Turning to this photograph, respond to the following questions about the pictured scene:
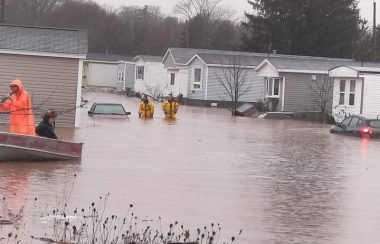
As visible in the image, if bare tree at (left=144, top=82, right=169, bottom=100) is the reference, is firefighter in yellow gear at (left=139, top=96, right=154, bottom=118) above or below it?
below

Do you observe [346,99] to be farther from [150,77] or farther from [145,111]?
[150,77]

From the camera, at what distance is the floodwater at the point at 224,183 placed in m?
13.2

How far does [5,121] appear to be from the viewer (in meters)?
31.7

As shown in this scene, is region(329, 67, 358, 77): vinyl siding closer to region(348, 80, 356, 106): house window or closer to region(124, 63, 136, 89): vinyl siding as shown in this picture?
region(348, 80, 356, 106): house window

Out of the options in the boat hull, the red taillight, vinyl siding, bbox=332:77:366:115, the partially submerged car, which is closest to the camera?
the boat hull

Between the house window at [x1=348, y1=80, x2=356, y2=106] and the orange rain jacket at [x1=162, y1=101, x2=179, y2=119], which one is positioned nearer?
the orange rain jacket at [x1=162, y1=101, x2=179, y2=119]

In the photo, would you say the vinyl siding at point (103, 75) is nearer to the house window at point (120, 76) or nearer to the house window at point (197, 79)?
the house window at point (120, 76)

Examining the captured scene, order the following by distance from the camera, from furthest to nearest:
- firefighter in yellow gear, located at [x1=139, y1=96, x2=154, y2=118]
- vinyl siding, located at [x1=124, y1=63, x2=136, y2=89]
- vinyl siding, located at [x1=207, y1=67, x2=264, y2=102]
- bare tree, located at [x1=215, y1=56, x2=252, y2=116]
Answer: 1. vinyl siding, located at [x1=124, y1=63, x2=136, y2=89]
2. vinyl siding, located at [x1=207, y1=67, x2=264, y2=102]
3. bare tree, located at [x1=215, y1=56, x2=252, y2=116]
4. firefighter in yellow gear, located at [x1=139, y1=96, x2=154, y2=118]

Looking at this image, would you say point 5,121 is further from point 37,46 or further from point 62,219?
point 62,219

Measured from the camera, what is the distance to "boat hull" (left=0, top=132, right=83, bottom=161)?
19391 mm

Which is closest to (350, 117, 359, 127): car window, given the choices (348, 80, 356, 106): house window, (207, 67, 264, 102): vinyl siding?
(348, 80, 356, 106): house window

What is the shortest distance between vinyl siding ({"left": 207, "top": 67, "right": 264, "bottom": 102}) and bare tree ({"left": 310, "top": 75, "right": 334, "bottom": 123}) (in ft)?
25.9

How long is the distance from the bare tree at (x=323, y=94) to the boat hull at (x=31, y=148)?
33.1 meters

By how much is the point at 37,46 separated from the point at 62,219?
21195 mm
